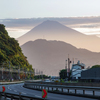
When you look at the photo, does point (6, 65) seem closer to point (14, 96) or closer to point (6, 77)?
point (6, 77)

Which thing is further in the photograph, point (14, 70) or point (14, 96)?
point (14, 70)

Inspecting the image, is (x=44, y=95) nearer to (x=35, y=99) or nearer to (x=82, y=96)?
(x=35, y=99)

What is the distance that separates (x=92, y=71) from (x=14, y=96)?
3034 inches

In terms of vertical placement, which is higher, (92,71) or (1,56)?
(1,56)

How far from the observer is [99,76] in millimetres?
88875

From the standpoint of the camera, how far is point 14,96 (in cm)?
2089

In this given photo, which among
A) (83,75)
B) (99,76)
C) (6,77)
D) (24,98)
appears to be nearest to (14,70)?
(6,77)

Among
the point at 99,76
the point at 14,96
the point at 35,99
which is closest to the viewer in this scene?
the point at 35,99

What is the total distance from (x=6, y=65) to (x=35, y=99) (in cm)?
17053

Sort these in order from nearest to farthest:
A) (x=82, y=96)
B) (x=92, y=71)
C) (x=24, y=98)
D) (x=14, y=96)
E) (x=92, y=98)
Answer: (x=24, y=98) < (x=14, y=96) < (x=92, y=98) < (x=82, y=96) < (x=92, y=71)

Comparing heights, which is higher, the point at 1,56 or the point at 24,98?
the point at 1,56

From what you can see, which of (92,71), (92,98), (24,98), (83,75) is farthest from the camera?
(83,75)

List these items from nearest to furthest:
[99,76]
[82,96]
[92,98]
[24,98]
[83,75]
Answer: [24,98]
[92,98]
[82,96]
[99,76]
[83,75]

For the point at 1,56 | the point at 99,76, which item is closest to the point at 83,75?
the point at 99,76
